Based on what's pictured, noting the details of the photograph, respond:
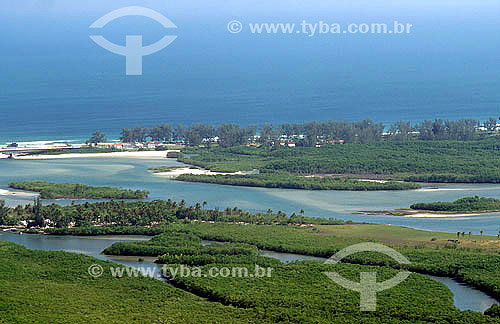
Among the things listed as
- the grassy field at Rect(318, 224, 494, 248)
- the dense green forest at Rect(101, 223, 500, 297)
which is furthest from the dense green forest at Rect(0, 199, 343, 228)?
the grassy field at Rect(318, 224, 494, 248)

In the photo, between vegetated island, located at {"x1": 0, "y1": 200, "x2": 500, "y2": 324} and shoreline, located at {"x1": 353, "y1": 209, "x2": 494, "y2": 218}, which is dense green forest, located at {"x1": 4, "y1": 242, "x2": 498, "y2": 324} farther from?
shoreline, located at {"x1": 353, "y1": 209, "x2": 494, "y2": 218}

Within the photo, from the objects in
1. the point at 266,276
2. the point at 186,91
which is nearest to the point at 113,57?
the point at 186,91

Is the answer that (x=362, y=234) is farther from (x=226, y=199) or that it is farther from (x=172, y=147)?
(x=172, y=147)

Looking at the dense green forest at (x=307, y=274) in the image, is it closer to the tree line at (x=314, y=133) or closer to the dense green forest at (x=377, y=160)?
the dense green forest at (x=377, y=160)

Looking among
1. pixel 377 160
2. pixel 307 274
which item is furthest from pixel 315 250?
pixel 377 160

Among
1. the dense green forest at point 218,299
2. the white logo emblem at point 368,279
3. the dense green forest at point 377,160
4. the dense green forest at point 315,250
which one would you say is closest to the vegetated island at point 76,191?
the dense green forest at point 315,250

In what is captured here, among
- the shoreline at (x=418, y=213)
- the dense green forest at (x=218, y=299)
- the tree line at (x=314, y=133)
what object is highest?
the tree line at (x=314, y=133)

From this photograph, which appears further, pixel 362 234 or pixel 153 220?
pixel 153 220
